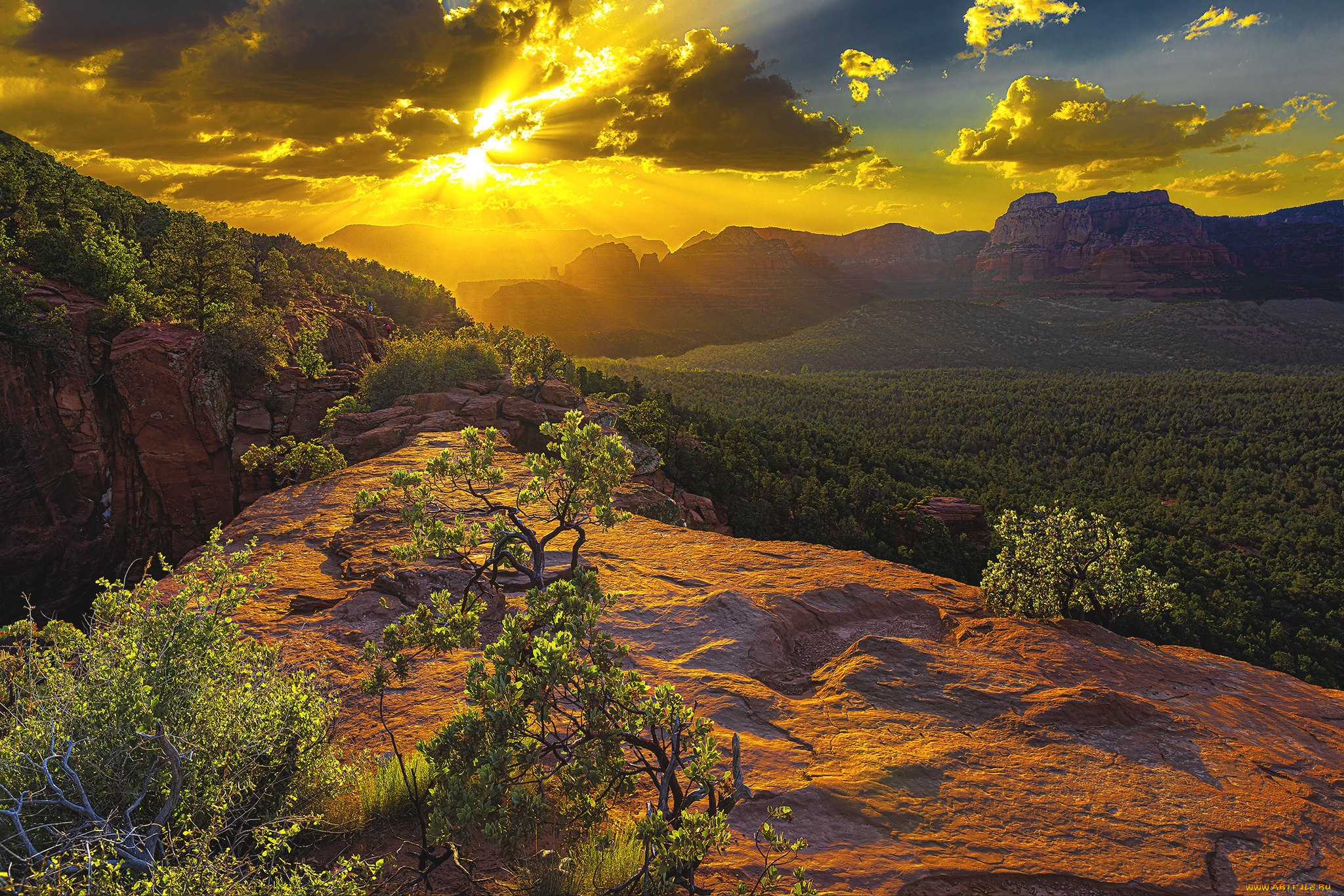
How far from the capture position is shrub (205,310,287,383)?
21344mm

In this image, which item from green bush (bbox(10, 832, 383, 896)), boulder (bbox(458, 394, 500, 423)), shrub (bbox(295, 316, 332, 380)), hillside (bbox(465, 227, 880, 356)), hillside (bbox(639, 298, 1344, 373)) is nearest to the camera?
green bush (bbox(10, 832, 383, 896))

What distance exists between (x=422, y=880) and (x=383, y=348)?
1288 inches

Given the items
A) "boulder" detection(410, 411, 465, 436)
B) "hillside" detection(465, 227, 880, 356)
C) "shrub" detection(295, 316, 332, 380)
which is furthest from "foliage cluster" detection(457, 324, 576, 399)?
"hillside" detection(465, 227, 880, 356)

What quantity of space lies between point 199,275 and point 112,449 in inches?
309

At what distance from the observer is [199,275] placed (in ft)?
75.1

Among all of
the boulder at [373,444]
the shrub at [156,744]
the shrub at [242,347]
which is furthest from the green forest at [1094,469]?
the shrub at [156,744]

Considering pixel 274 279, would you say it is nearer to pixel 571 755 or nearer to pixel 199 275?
pixel 199 275

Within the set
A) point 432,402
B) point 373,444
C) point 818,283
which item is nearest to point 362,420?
point 432,402

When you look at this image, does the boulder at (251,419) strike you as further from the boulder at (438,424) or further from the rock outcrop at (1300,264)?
the rock outcrop at (1300,264)

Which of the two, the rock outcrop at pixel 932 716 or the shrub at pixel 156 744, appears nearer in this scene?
the shrub at pixel 156 744

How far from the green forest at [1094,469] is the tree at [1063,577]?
12178 millimetres

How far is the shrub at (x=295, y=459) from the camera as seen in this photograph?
17234mm

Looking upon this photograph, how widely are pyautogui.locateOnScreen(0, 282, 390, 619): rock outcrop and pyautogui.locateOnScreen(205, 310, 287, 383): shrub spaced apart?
0.39 m

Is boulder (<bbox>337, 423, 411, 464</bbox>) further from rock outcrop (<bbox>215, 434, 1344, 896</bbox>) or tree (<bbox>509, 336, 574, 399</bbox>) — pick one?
tree (<bbox>509, 336, 574, 399</bbox>)
